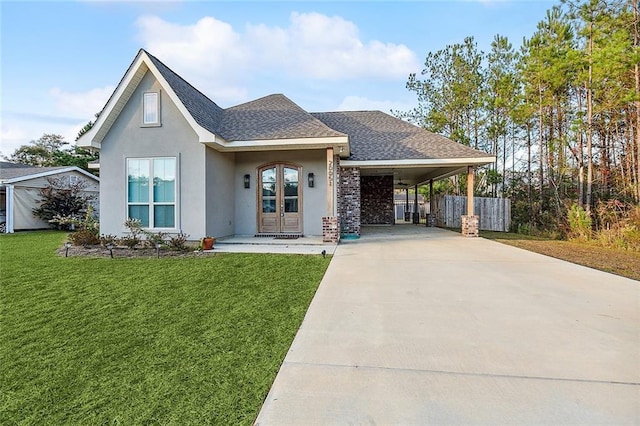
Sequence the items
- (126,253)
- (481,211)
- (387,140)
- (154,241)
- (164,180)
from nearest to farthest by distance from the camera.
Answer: (126,253)
(154,241)
(164,180)
(387,140)
(481,211)

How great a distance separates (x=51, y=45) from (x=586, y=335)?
16.7 metres

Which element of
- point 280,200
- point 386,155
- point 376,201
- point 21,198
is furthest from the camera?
point 376,201

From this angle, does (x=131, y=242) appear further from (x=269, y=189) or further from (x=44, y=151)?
(x=44, y=151)

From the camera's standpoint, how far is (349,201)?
1251 centimetres

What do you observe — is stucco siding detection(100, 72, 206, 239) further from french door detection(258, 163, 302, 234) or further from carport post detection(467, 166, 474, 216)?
carport post detection(467, 166, 474, 216)

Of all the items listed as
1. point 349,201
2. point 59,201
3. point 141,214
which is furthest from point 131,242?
point 59,201

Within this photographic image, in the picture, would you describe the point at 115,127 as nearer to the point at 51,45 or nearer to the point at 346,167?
the point at 51,45

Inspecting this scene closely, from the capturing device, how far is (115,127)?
9.66 m

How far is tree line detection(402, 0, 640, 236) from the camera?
1206 centimetres

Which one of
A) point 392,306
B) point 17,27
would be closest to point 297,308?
point 392,306

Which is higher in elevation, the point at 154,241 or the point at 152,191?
the point at 152,191

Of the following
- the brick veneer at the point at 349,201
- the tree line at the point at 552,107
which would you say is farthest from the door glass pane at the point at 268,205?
the tree line at the point at 552,107

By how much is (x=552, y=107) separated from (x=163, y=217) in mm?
18449

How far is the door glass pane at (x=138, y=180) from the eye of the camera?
963cm
